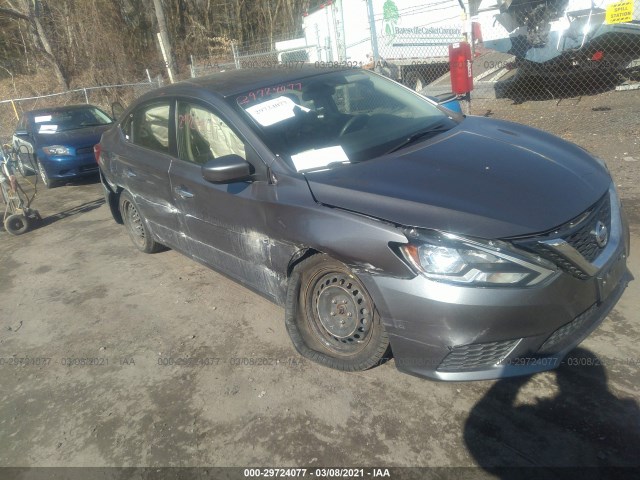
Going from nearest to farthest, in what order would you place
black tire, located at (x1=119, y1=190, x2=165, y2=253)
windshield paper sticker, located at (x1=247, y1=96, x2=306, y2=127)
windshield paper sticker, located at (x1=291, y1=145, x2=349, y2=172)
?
windshield paper sticker, located at (x1=291, y1=145, x2=349, y2=172), windshield paper sticker, located at (x1=247, y1=96, x2=306, y2=127), black tire, located at (x1=119, y1=190, x2=165, y2=253)

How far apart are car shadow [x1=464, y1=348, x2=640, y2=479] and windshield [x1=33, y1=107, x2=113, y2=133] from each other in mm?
9632

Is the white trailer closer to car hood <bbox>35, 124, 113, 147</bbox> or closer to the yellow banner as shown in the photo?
the yellow banner

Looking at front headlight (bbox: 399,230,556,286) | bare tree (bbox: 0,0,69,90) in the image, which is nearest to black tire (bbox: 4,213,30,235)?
front headlight (bbox: 399,230,556,286)

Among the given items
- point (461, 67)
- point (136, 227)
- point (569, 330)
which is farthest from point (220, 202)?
point (461, 67)

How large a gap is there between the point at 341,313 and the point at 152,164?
2.29 m

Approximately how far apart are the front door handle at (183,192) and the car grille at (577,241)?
243cm

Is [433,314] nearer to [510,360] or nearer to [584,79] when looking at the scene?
[510,360]

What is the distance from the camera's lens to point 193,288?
454 cm

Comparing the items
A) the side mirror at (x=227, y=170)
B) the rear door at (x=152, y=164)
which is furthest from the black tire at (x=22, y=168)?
the side mirror at (x=227, y=170)

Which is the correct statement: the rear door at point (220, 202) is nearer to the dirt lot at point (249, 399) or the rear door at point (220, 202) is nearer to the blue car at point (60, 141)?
the dirt lot at point (249, 399)

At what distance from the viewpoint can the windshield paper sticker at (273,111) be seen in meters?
3.38

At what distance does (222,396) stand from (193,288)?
66.1 inches

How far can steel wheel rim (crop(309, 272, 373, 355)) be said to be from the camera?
2.81m

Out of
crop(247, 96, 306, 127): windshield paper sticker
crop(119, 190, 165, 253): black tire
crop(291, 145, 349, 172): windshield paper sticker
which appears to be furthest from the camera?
crop(119, 190, 165, 253): black tire
